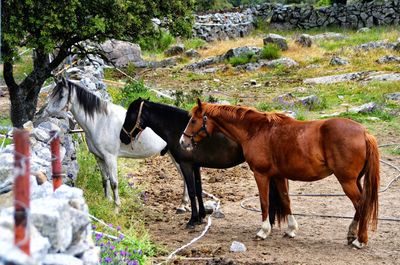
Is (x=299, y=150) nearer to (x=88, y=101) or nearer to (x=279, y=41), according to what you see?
(x=88, y=101)

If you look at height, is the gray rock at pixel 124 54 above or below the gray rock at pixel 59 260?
below

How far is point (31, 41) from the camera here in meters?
8.77

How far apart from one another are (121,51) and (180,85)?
497 centimetres

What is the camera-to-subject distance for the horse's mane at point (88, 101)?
896cm

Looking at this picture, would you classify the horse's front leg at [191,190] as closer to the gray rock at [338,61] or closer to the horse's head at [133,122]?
the horse's head at [133,122]

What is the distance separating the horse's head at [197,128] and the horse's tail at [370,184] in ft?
6.49

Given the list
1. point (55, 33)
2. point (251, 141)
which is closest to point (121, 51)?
point (55, 33)

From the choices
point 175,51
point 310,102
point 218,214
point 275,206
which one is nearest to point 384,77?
point 310,102

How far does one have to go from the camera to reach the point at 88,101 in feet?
29.7

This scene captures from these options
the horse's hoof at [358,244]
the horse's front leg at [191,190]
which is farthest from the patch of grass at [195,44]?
the horse's hoof at [358,244]

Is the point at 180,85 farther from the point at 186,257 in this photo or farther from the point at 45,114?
the point at 186,257

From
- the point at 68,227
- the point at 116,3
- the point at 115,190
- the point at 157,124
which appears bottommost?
the point at 115,190

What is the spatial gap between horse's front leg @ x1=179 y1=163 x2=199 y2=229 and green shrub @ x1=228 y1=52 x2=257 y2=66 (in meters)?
16.3

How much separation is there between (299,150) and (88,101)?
3213mm
